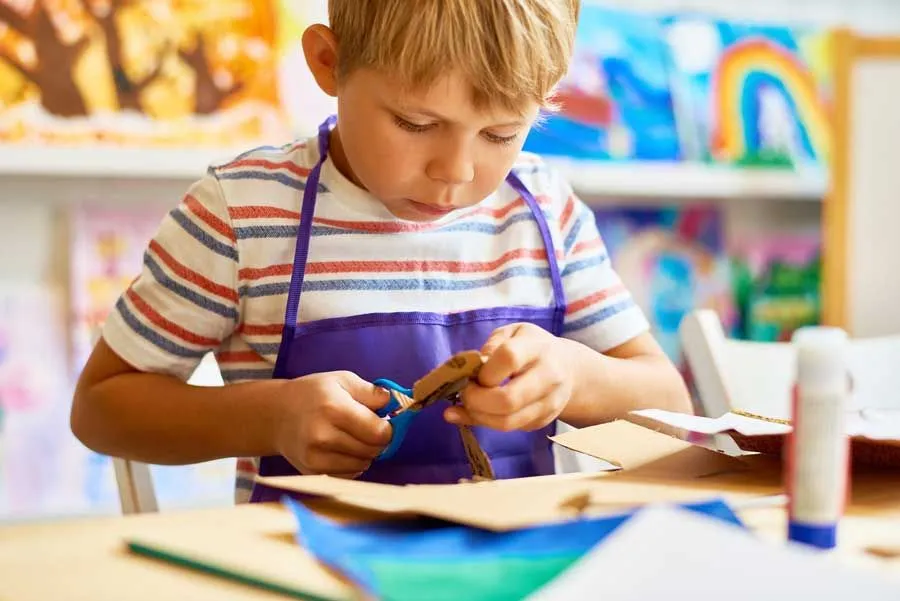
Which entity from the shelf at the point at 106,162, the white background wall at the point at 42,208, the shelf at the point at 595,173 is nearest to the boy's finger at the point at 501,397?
the shelf at the point at 106,162

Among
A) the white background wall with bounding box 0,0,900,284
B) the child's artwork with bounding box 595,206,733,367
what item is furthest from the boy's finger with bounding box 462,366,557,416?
the child's artwork with bounding box 595,206,733,367

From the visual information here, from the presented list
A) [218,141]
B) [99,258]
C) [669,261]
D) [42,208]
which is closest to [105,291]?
[99,258]

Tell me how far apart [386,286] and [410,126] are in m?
0.19

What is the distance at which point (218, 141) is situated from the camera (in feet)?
6.61

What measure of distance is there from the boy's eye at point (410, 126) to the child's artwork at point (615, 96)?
1.46 meters

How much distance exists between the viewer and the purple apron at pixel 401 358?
924 mm

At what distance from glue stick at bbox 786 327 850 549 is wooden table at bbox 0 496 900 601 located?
28mm

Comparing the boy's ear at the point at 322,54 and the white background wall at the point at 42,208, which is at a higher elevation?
the boy's ear at the point at 322,54

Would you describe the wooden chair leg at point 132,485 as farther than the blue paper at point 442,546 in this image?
Yes

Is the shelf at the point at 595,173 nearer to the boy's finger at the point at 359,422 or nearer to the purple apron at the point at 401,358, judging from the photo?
the purple apron at the point at 401,358

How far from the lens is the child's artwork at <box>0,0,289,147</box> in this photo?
74.5 inches

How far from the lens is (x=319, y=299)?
954mm

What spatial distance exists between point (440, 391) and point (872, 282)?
2.05 meters

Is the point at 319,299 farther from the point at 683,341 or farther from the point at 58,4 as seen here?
the point at 58,4
